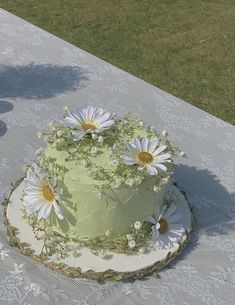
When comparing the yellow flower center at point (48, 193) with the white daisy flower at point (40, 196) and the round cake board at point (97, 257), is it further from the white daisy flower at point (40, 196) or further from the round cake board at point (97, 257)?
the round cake board at point (97, 257)

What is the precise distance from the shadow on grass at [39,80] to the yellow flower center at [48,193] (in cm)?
99

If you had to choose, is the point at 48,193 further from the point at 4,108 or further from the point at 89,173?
the point at 4,108

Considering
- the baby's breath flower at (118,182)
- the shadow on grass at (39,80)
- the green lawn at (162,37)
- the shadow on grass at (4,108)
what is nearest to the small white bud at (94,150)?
the baby's breath flower at (118,182)

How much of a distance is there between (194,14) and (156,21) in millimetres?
429

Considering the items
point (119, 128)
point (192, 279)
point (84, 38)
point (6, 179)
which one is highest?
point (84, 38)

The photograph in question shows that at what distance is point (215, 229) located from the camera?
1704 millimetres

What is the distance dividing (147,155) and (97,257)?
0.31 m

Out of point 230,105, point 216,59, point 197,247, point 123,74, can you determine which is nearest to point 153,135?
point 197,247

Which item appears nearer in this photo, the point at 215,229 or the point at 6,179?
the point at 215,229

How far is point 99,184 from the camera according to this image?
1369 millimetres

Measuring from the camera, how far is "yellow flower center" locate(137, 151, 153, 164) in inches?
55.7

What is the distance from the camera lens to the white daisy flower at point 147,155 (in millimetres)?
1387

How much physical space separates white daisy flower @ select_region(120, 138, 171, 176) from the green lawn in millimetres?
2103

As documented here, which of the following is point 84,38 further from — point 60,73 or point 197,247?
point 197,247
